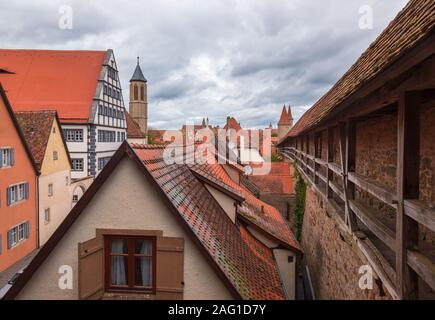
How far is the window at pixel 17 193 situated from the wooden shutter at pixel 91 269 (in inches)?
493

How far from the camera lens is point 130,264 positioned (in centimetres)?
498

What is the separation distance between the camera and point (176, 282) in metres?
4.86

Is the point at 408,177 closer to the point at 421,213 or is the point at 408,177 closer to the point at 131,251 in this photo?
the point at 421,213

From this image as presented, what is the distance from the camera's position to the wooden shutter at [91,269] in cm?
471

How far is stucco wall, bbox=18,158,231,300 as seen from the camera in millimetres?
5004

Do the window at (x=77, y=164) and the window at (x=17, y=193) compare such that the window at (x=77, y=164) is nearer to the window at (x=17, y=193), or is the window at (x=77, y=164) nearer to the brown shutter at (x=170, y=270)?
the window at (x=17, y=193)

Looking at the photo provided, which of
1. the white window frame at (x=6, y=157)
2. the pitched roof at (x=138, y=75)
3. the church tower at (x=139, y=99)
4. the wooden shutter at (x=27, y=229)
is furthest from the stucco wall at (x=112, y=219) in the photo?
the pitched roof at (x=138, y=75)

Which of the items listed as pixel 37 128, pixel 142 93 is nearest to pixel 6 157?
pixel 37 128

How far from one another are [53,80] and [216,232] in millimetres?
27821

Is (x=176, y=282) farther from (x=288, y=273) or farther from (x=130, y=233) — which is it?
(x=288, y=273)
